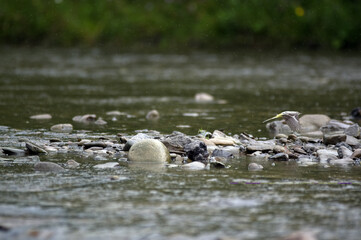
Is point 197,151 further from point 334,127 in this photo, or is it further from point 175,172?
point 334,127

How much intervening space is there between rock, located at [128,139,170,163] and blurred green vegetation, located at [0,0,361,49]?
13944 mm

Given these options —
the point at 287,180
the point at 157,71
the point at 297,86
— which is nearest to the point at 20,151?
the point at 287,180

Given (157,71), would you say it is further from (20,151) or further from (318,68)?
(20,151)

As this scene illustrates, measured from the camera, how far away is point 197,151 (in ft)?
17.9

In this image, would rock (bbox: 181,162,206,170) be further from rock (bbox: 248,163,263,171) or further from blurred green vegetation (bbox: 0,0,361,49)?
blurred green vegetation (bbox: 0,0,361,49)

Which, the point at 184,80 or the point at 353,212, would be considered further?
the point at 184,80

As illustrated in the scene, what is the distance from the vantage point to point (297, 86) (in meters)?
12.3

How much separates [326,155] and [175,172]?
4.78 feet

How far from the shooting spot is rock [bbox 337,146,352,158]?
5.57m

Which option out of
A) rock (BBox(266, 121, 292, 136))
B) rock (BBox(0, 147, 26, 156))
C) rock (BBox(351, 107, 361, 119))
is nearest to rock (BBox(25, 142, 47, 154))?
rock (BBox(0, 147, 26, 156))

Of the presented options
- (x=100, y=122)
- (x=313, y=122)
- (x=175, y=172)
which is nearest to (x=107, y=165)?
(x=175, y=172)

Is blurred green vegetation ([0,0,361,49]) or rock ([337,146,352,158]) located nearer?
rock ([337,146,352,158])

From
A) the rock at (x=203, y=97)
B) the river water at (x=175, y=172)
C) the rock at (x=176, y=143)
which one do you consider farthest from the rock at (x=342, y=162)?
the rock at (x=203, y=97)

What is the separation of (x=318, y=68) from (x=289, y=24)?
4.10 meters
